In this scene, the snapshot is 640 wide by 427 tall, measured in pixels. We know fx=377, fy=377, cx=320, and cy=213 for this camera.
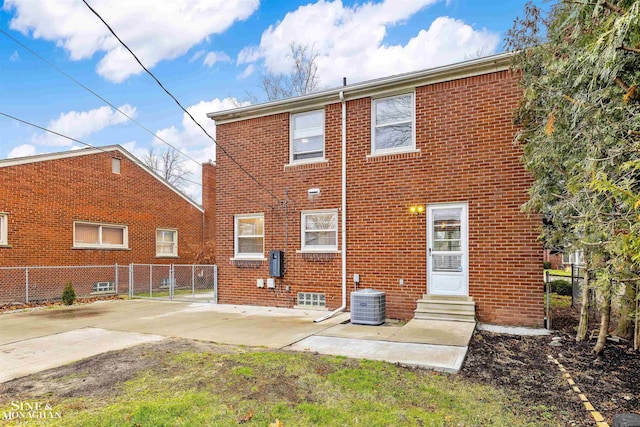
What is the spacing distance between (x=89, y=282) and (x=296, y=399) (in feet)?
43.5

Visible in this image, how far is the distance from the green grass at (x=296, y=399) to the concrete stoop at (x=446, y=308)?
10.9 ft

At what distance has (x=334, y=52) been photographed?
2111cm

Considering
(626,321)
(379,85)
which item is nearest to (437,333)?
(626,321)

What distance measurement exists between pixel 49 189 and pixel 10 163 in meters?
1.45

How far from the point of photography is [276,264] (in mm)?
9977

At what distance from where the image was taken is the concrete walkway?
5.41 metres

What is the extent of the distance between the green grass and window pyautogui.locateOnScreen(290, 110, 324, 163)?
626 cm

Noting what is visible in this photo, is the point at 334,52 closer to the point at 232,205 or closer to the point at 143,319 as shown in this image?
the point at 232,205

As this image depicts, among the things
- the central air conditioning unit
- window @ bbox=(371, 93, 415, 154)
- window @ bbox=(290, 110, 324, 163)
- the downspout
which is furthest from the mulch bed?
window @ bbox=(290, 110, 324, 163)

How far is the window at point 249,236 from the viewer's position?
10.7 metres

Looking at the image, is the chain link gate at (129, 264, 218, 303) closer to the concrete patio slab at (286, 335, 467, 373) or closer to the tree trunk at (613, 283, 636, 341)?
the concrete patio slab at (286, 335, 467, 373)

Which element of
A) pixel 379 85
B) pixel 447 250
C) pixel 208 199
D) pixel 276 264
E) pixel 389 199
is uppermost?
pixel 379 85

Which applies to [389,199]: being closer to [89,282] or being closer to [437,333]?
[437,333]

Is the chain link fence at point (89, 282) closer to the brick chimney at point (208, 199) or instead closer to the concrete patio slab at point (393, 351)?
the brick chimney at point (208, 199)
